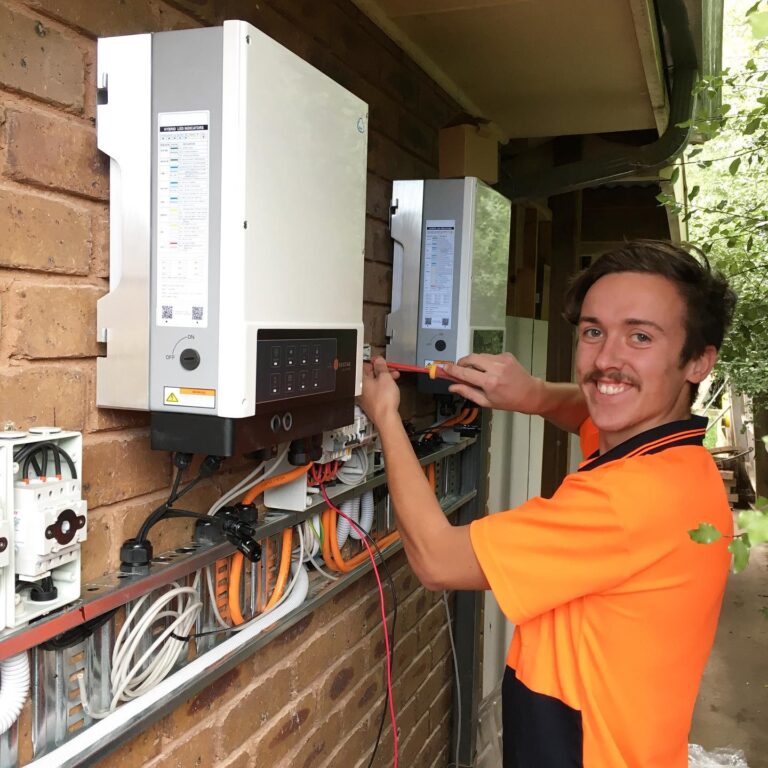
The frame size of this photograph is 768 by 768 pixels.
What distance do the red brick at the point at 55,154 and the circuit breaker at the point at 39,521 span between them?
0.32m

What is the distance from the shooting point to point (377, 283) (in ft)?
6.20

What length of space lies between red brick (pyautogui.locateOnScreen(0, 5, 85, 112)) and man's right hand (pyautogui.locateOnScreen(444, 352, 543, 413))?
1035mm

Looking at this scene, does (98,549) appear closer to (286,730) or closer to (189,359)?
(189,359)

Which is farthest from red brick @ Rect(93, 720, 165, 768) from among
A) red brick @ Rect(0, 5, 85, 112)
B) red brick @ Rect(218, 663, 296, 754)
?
red brick @ Rect(0, 5, 85, 112)

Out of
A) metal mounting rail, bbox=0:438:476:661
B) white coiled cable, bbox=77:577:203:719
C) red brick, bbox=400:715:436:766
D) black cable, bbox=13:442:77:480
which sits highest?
black cable, bbox=13:442:77:480

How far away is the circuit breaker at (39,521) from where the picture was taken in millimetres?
827

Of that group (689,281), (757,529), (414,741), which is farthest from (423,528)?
(414,741)

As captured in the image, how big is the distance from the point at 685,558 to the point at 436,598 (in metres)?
1.41

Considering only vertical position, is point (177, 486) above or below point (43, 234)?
below

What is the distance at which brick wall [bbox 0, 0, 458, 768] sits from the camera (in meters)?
0.91

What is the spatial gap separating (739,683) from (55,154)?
455 cm

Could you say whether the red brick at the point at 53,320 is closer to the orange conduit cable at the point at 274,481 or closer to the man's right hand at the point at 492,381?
the orange conduit cable at the point at 274,481

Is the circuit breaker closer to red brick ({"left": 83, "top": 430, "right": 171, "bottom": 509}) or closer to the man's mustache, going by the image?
red brick ({"left": 83, "top": 430, "right": 171, "bottom": 509})

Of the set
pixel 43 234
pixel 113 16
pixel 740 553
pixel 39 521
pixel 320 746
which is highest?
pixel 113 16
